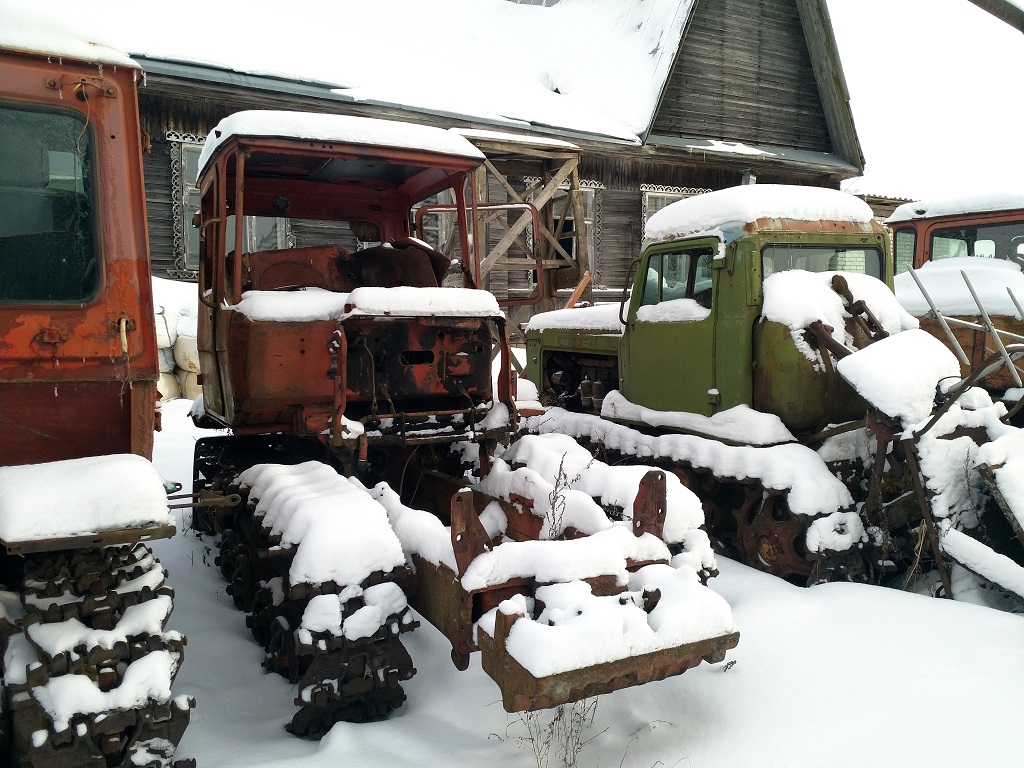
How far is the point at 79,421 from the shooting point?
2586mm

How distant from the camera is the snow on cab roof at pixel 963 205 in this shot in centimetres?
787

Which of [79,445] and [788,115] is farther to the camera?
[788,115]

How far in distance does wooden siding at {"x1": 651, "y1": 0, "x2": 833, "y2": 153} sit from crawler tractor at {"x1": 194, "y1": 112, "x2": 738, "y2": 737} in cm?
1304

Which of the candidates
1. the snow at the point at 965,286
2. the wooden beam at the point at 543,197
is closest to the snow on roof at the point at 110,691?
the snow at the point at 965,286

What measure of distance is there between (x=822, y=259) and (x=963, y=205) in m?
4.05

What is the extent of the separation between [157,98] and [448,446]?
10.1 metres

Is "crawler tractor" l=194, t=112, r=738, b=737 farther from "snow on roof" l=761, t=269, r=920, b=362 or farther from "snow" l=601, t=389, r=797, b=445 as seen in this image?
"snow on roof" l=761, t=269, r=920, b=362

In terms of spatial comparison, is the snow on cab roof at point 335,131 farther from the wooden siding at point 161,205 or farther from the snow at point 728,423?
the wooden siding at point 161,205

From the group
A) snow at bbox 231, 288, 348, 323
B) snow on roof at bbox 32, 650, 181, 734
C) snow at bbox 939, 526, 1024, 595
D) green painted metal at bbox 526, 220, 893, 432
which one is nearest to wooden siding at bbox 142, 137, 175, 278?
green painted metal at bbox 526, 220, 893, 432

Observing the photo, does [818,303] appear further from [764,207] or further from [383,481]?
[383,481]

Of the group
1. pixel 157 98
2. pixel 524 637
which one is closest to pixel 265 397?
pixel 524 637

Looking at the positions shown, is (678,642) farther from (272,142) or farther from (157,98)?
(157,98)

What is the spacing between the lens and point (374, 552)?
302 cm

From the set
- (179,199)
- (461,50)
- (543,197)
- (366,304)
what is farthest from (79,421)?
(461,50)
